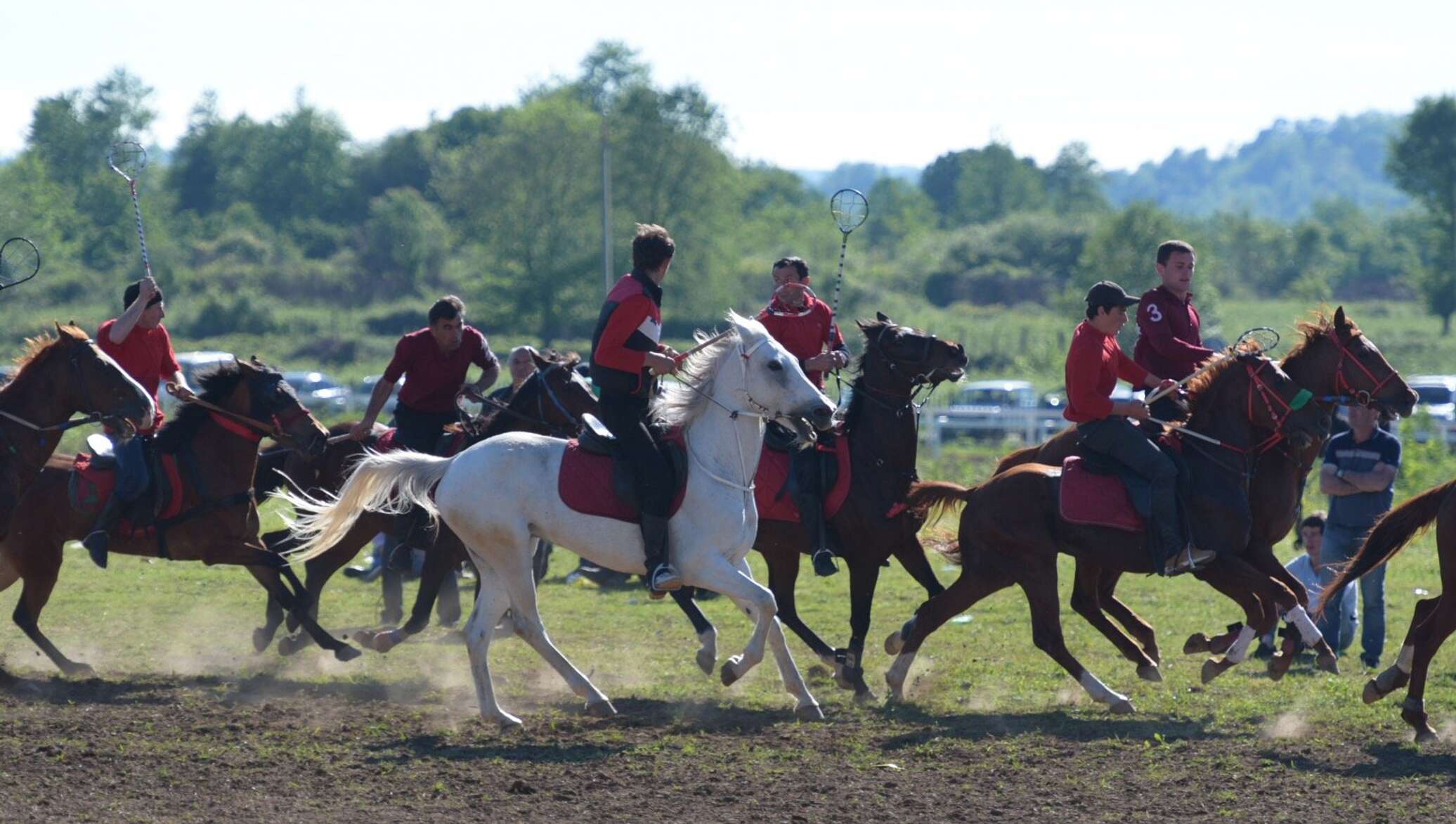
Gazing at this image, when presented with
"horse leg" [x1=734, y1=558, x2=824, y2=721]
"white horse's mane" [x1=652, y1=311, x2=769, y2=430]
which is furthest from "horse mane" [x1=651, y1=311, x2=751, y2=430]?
"horse leg" [x1=734, y1=558, x2=824, y2=721]

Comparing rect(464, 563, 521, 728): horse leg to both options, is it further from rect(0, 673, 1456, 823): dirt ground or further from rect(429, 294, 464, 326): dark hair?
rect(429, 294, 464, 326): dark hair

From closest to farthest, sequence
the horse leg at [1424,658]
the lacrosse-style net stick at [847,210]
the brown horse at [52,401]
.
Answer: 1. the horse leg at [1424,658]
2. the brown horse at [52,401]
3. the lacrosse-style net stick at [847,210]

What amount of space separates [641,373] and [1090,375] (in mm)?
2569

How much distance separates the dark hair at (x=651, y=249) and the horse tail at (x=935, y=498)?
230 centimetres

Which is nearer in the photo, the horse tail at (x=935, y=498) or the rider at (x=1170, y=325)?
the horse tail at (x=935, y=498)

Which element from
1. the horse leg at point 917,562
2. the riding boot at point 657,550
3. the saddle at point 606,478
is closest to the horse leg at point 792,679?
the riding boot at point 657,550

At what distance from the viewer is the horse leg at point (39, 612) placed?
10.8 meters

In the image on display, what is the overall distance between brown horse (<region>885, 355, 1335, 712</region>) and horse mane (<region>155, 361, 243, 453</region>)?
4.75 m

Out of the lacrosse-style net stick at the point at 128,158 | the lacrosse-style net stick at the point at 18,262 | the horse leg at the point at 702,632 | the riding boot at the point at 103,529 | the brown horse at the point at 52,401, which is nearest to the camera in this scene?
the brown horse at the point at 52,401

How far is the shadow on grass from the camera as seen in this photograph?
876 centimetres

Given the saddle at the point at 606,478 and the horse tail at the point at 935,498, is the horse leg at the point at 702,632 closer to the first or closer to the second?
the saddle at the point at 606,478

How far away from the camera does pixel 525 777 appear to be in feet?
25.5

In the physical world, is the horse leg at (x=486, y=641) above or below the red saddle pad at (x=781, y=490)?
below

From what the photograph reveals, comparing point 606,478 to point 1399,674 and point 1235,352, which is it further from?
point 1399,674
